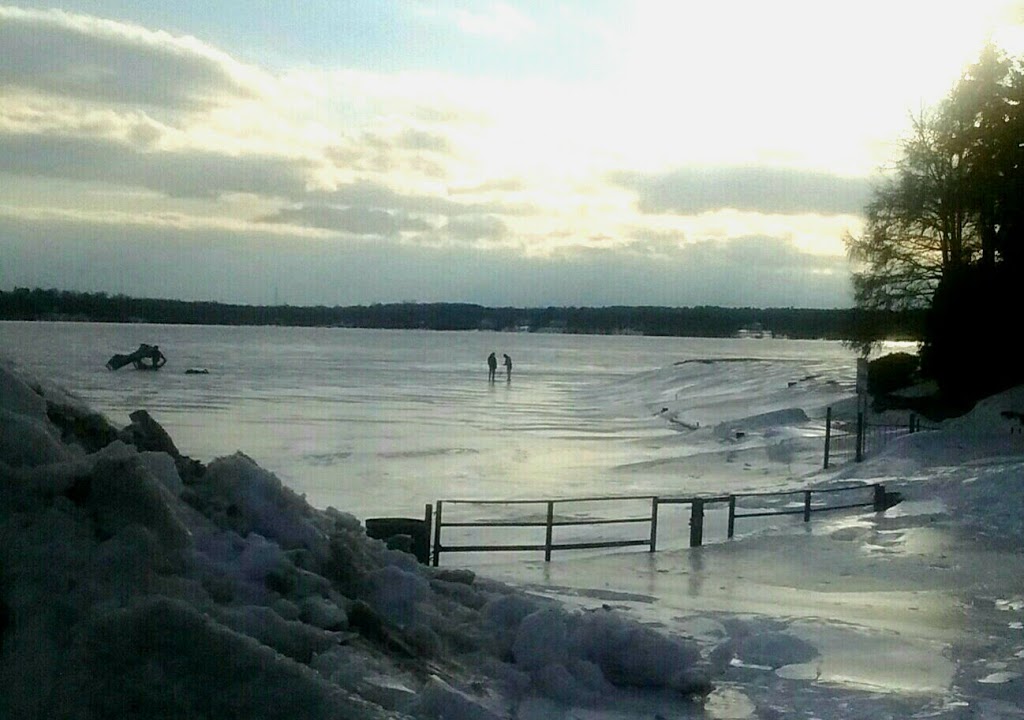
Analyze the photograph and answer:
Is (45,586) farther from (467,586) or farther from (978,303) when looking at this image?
(978,303)

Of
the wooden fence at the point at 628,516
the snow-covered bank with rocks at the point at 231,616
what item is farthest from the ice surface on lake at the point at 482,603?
the wooden fence at the point at 628,516

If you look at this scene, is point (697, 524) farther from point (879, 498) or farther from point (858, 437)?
point (858, 437)

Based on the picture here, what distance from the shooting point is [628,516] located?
21.8 meters

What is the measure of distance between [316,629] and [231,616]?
0.51 metres

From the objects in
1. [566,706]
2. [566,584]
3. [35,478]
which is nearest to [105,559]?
[35,478]

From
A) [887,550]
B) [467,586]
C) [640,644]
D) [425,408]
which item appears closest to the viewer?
[640,644]

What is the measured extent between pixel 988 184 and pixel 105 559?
140 feet

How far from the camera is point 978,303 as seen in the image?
39.5m

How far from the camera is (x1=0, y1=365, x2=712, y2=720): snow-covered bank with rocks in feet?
17.5

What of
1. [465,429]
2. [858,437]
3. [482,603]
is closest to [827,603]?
[482,603]

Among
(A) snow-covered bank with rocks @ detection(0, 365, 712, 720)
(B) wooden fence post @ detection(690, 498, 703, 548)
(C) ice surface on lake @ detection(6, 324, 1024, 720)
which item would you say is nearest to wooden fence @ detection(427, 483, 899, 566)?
(B) wooden fence post @ detection(690, 498, 703, 548)

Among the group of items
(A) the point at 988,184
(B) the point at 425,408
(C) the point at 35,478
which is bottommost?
(B) the point at 425,408

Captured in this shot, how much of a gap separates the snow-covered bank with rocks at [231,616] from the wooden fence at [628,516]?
670cm

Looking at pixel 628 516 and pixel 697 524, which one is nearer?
pixel 697 524
